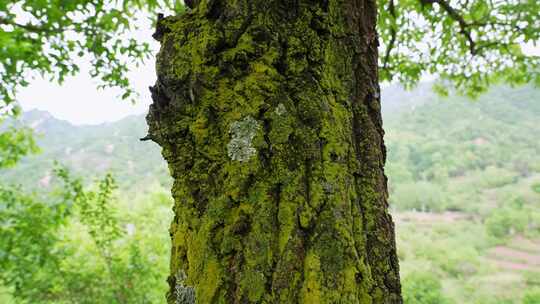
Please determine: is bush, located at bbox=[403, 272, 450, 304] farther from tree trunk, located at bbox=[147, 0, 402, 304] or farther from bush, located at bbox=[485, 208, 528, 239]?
bush, located at bbox=[485, 208, 528, 239]

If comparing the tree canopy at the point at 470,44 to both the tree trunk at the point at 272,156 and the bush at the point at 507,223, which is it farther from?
the bush at the point at 507,223

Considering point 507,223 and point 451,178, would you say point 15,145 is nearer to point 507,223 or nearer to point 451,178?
point 507,223

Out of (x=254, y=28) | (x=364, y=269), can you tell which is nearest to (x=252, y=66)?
(x=254, y=28)

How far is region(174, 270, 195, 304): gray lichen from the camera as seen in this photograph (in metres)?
1.04

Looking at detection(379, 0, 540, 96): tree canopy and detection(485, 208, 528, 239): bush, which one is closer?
detection(379, 0, 540, 96): tree canopy

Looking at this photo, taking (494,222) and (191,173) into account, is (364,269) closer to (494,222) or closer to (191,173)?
(191,173)

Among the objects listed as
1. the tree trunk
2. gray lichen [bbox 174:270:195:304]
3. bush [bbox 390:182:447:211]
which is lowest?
bush [bbox 390:182:447:211]

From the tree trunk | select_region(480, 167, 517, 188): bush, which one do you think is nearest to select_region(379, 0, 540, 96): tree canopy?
the tree trunk

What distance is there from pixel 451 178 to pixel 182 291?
184 feet

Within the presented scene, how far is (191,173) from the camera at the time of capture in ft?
3.63

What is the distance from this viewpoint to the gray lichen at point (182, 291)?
1.04 metres

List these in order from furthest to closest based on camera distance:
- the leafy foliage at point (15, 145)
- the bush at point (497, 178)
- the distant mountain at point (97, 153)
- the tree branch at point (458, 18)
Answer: the bush at point (497, 178) < the distant mountain at point (97, 153) < the leafy foliage at point (15, 145) < the tree branch at point (458, 18)

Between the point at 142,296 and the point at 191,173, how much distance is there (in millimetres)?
5103

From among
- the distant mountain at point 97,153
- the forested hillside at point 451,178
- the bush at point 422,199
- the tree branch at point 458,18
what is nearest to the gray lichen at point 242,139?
the tree branch at point 458,18
